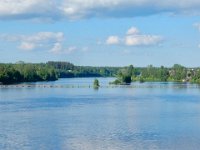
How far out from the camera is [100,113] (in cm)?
4447

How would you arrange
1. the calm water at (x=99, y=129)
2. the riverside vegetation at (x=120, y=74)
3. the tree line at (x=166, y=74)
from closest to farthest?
1. the calm water at (x=99, y=129)
2. the riverside vegetation at (x=120, y=74)
3. the tree line at (x=166, y=74)

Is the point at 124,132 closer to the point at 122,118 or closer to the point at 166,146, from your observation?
the point at 166,146

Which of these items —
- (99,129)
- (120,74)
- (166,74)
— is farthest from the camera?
(166,74)

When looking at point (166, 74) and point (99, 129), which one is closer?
point (99, 129)

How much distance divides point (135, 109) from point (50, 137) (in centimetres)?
1995

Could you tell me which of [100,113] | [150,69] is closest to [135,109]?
[100,113]

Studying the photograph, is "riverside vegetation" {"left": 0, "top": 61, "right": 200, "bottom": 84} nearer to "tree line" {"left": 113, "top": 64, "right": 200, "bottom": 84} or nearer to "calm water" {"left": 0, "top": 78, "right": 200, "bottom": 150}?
"tree line" {"left": 113, "top": 64, "right": 200, "bottom": 84}

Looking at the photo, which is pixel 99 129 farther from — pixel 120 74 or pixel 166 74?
pixel 166 74

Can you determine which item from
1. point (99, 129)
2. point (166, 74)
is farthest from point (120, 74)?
point (99, 129)

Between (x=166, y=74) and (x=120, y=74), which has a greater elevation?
(x=166, y=74)

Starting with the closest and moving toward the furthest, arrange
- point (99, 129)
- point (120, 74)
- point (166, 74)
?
1. point (99, 129)
2. point (120, 74)
3. point (166, 74)

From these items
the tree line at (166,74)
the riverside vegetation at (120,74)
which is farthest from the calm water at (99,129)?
the tree line at (166,74)

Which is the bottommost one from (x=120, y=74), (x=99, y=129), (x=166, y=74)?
(x=99, y=129)

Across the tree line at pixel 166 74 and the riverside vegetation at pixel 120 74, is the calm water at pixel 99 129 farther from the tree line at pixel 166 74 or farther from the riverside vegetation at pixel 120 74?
the tree line at pixel 166 74
